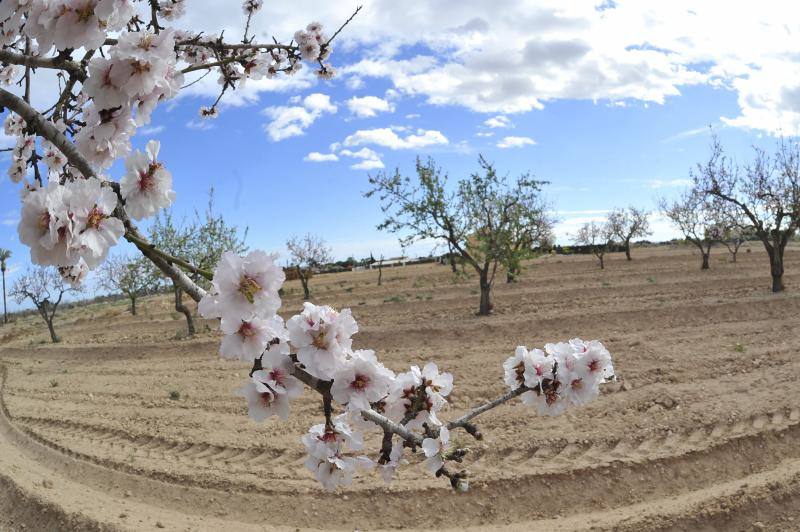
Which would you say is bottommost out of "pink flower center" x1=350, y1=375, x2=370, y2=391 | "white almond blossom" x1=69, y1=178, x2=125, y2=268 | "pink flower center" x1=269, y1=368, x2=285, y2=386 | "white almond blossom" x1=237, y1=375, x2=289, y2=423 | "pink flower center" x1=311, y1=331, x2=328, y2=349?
"white almond blossom" x1=237, y1=375, x2=289, y2=423

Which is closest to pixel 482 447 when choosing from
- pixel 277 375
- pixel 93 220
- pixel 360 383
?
pixel 360 383

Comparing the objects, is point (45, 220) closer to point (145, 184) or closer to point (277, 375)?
point (145, 184)

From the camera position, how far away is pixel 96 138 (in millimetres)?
1793

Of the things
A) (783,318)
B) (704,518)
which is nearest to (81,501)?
(704,518)

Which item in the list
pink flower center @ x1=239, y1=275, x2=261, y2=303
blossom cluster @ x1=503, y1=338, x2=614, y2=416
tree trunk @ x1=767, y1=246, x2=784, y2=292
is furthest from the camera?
tree trunk @ x1=767, y1=246, x2=784, y2=292

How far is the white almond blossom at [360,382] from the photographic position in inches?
71.8

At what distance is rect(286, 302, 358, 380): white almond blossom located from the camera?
5.64 feet

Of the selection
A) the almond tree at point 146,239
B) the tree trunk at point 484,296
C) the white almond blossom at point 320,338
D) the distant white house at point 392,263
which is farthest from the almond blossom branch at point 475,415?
the distant white house at point 392,263

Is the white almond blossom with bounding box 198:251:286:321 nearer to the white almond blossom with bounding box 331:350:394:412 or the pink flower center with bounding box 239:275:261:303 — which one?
the pink flower center with bounding box 239:275:261:303

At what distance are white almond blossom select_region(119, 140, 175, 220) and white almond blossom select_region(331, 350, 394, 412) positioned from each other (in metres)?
0.80

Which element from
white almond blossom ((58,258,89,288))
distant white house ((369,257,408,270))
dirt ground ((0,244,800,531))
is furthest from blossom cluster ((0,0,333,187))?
distant white house ((369,257,408,270))

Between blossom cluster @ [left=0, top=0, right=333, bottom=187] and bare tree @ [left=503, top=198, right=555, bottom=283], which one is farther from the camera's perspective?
bare tree @ [left=503, top=198, right=555, bottom=283]

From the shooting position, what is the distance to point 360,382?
6.11ft

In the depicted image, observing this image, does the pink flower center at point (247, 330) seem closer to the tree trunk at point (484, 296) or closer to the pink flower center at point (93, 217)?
the pink flower center at point (93, 217)
